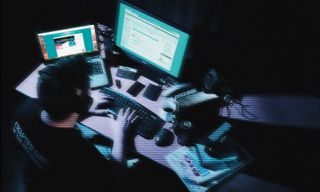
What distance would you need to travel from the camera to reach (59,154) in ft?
5.09

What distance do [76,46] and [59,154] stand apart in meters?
1.13

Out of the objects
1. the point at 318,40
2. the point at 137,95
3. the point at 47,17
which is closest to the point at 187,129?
the point at 137,95

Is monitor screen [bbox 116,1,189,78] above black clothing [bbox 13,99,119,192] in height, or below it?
above

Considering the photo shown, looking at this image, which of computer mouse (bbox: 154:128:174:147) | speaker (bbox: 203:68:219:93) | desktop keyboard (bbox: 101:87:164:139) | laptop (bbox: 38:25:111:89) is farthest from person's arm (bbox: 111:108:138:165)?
speaker (bbox: 203:68:219:93)

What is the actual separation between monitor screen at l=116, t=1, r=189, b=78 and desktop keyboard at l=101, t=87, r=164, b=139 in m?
0.33

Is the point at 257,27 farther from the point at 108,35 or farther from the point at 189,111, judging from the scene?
the point at 108,35

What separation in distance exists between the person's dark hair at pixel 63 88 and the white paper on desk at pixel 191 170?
70 centimetres

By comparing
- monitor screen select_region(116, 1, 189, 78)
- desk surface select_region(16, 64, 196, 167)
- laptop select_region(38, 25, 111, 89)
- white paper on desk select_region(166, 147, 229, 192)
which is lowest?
white paper on desk select_region(166, 147, 229, 192)

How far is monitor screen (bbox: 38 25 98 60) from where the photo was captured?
7.52 feet

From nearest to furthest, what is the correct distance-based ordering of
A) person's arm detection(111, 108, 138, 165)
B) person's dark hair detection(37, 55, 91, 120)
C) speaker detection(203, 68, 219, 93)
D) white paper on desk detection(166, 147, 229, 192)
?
person's dark hair detection(37, 55, 91, 120)
white paper on desk detection(166, 147, 229, 192)
person's arm detection(111, 108, 138, 165)
speaker detection(203, 68, 219, 93)

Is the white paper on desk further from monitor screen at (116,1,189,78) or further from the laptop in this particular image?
the laptop

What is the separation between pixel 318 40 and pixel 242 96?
0.65 metres

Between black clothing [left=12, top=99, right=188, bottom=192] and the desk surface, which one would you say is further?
the desk surface

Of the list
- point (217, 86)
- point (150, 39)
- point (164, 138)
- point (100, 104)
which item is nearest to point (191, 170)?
point (164, 138)
